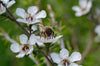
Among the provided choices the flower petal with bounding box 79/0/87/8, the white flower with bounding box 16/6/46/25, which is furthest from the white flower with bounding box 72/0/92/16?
the white flower with bounding box 16/6/46/25

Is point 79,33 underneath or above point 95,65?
above

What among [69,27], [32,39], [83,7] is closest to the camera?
[32,39]

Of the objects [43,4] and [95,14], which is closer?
[43,4]

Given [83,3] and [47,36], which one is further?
[83,3]

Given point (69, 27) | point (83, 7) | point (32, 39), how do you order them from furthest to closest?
point (69, 27)
point (83, 7)
point (32, 39)

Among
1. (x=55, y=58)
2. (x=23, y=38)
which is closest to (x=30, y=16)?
(x=23, y=38)

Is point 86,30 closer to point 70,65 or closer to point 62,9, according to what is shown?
point 62,9

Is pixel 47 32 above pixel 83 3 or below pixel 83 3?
below

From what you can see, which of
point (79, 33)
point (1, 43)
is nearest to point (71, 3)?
point (79, 33)

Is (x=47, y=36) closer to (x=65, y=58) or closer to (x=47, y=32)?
(x=47, y=32)
